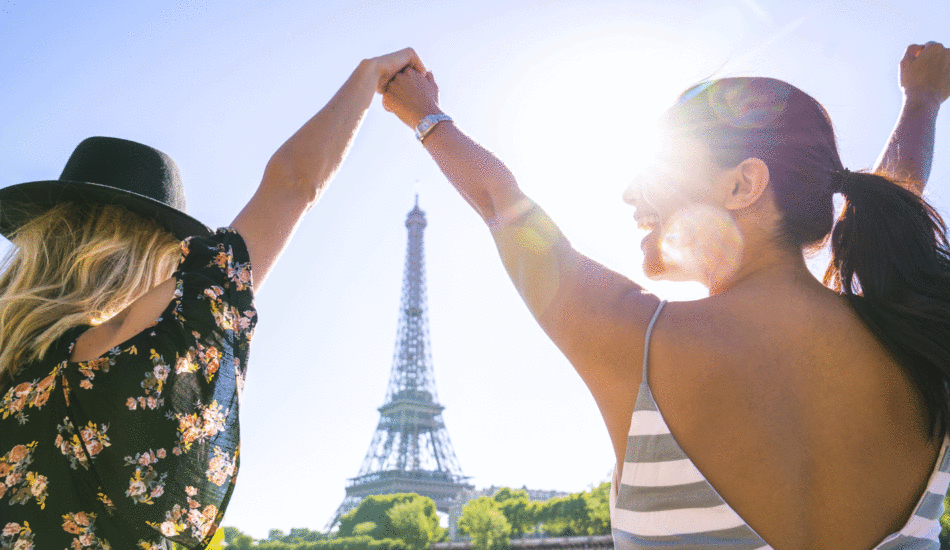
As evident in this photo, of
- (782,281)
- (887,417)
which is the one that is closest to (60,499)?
(782,281)

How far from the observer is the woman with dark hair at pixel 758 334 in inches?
44.3

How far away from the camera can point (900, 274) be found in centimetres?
134

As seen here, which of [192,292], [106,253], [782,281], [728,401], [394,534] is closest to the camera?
[728,401]

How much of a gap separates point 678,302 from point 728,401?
190 mm

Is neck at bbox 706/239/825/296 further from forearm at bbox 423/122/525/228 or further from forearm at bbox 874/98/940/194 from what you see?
forearm at bbox 874/98/940/194

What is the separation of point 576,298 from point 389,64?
1.30 metres

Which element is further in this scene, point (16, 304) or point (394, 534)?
point (394, 534)

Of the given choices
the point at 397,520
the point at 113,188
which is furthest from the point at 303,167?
the point at 397,520

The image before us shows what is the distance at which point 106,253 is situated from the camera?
157 cm

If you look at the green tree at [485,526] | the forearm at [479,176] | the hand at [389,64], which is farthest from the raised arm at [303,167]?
the green tree at [485,526]

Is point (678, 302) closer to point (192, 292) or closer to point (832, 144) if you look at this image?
point (832, 144)

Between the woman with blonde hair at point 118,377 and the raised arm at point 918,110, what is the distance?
1.97 m

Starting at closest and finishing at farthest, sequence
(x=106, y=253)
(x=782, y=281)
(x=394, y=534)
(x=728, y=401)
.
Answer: (x=728, y=401)
(x=782, y=281)
(x=106, y=253)
(x=394, y=534)

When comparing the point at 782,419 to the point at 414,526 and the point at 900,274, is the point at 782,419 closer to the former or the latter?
the point at 900,274
